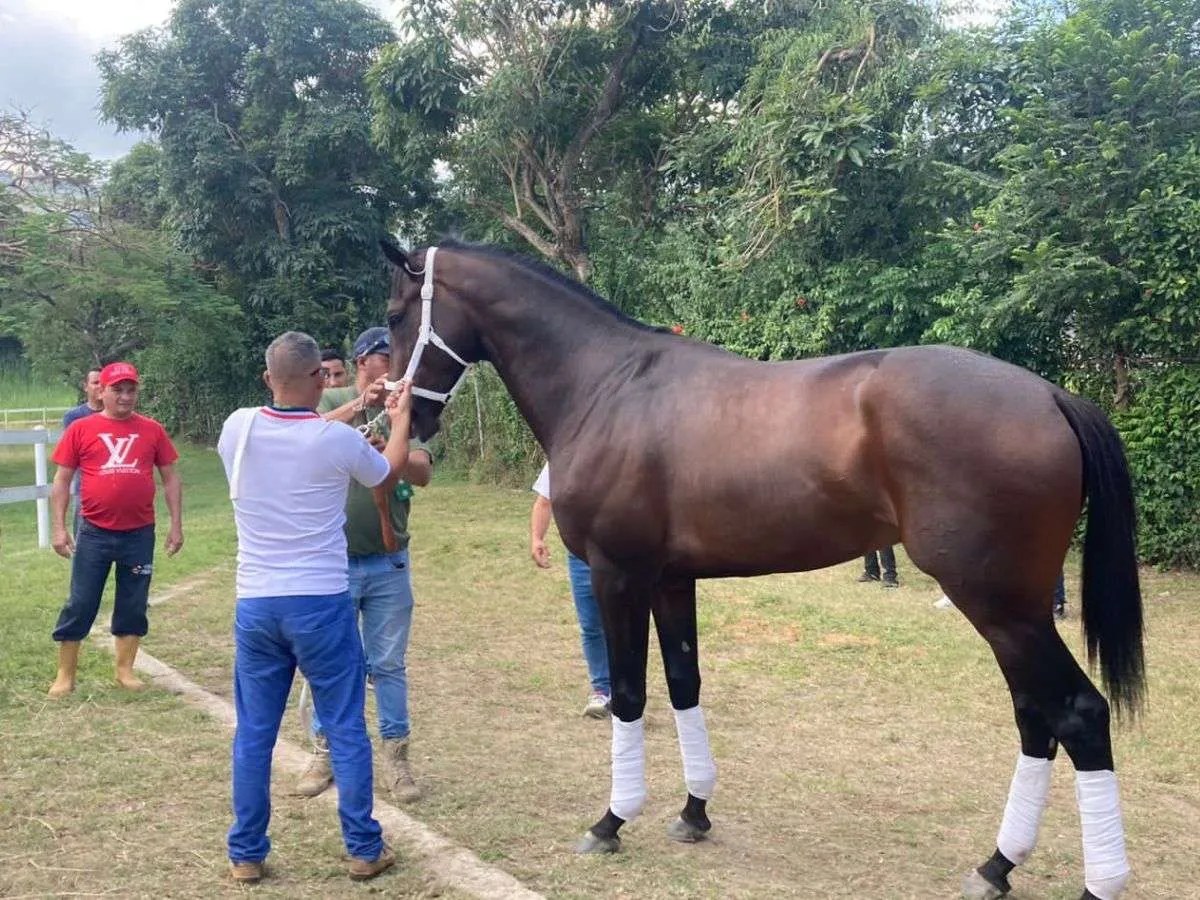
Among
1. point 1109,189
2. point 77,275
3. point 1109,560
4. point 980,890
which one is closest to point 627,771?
point 980,890

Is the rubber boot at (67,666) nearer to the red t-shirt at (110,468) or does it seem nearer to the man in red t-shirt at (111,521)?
the man in red t-shirt at (111,521)

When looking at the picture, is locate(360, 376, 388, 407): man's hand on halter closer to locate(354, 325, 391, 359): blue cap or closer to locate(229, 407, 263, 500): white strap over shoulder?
locate(354, 325, 391, 359): blue cap

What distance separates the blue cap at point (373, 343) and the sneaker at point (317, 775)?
175cm

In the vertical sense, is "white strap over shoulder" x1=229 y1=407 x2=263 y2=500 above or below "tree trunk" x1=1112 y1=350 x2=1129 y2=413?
below

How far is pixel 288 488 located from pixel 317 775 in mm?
1582

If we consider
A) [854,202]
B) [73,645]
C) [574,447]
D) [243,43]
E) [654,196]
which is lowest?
[73,645]

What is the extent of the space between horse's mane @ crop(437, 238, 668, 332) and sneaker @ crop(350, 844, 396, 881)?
2.27 m

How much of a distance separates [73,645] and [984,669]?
573cm

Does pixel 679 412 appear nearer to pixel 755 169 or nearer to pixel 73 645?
pixel 73 645

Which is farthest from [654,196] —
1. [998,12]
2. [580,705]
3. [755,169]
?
[580,705]

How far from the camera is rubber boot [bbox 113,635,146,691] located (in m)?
5.83

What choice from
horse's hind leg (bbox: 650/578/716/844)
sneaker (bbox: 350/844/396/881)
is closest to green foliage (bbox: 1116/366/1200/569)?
horse's hind leg (bbox: 650/578/716/844)

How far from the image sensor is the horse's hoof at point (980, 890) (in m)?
3.29

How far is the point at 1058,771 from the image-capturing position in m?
4.73
